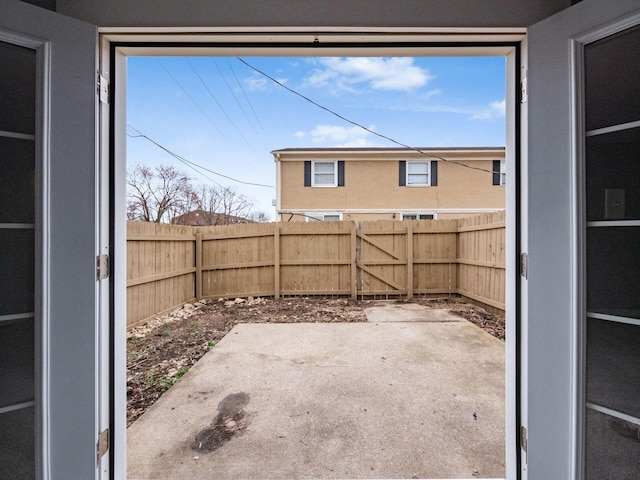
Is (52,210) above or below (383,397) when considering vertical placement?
above

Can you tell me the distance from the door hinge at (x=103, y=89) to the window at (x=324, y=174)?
26.3ft

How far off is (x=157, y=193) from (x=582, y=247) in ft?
34.9

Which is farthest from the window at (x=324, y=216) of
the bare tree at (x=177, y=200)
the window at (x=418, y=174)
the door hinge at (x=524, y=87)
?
the door hinge at (x=524, y=87)

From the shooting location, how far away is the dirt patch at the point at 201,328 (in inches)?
104

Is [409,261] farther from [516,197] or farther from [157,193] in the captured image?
[157,193]

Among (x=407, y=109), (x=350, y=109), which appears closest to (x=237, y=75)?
(x=350, y=109)

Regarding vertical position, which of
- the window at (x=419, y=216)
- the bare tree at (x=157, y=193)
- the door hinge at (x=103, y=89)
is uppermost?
the bare tree at (x=157, y=193)

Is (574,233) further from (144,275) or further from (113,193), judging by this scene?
(144,275)

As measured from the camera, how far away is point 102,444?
129 cm

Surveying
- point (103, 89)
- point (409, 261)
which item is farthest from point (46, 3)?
point (409, 261)

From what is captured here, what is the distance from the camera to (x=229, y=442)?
6.17ft

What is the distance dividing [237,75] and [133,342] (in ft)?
21.0

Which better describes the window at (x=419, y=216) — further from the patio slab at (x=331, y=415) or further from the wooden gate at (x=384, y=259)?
the patio slab at (x=331, y=415)

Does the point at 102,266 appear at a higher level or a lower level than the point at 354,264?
higher
